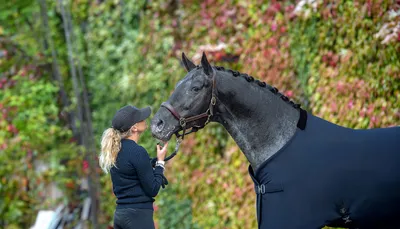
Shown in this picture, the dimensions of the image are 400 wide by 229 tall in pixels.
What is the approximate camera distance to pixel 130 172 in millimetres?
4711

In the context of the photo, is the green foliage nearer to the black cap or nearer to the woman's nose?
the black cap

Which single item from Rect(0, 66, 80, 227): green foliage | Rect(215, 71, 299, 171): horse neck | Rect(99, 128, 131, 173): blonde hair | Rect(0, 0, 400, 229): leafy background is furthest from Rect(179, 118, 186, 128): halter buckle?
Rect(0, 66, 80, 227): green foliage

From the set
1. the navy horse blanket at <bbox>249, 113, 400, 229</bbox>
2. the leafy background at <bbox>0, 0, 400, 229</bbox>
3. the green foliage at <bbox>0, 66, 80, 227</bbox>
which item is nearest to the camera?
the navy horse blanket at <bbox>249, 113, 400, 229</bbox>

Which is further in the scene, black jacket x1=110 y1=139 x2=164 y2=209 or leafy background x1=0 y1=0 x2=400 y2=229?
leafy background x1=0 y1=0 x2=400 y2=229

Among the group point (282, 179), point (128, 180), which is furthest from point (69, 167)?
point (282, 179)

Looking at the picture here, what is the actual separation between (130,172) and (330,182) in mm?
1328

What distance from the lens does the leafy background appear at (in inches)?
248

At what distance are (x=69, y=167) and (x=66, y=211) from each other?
0.70 meters

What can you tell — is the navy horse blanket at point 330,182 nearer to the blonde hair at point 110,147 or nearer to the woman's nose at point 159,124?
the woman's nose at point 159,124

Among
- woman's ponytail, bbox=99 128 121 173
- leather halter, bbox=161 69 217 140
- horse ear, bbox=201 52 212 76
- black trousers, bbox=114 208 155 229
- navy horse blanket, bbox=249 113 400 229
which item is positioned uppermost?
horse ear, bbox=201 52 212 76

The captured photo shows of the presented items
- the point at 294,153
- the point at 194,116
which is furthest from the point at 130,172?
the point at 294,153

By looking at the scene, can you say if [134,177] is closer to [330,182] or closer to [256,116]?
[256,116]

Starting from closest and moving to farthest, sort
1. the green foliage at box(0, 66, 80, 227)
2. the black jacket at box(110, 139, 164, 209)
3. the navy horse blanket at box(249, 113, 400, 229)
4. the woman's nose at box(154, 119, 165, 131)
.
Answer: the navy horse blanket at box(249, 113, 400, 229) < the woman's nose at box(154, 119, 165, 131) < the black jacket at box(110, 139, 164, 209) < the green foliage at box(0, 66, 80, 227)

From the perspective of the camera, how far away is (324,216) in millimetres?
4289
